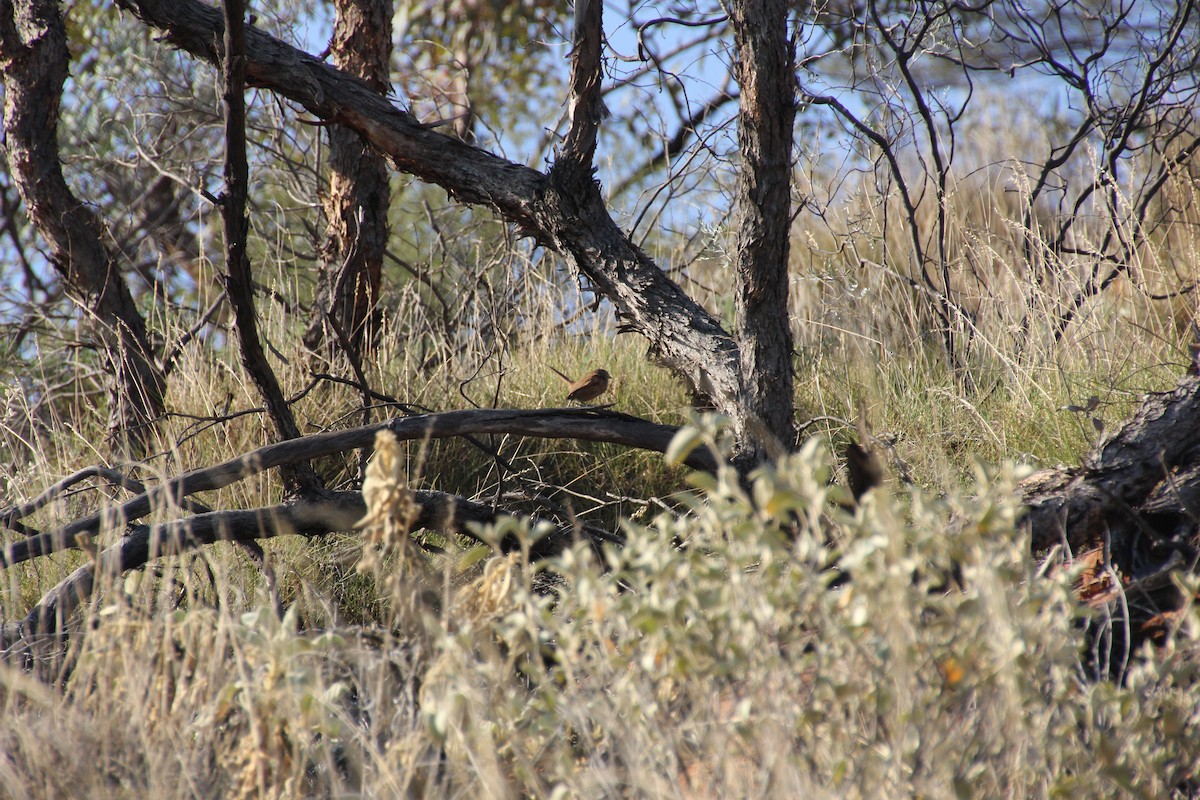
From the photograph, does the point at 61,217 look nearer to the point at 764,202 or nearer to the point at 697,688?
the point at 764,202

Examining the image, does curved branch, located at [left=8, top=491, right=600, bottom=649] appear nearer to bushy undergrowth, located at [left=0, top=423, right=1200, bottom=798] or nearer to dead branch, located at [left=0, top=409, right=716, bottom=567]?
dead branch, located at [left=0, top=409, right=716, bottom=567]

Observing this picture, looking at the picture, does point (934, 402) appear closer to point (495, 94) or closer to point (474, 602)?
point (474, 602)

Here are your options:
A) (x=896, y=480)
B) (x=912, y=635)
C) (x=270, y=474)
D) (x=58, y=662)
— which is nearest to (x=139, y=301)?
(x=270, y=474)

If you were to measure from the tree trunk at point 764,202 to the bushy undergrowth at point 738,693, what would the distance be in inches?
45.1

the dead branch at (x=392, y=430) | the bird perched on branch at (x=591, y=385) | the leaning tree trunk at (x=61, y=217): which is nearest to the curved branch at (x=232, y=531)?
the dead branch at (x=392, y=430)

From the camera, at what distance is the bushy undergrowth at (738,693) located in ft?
4.17

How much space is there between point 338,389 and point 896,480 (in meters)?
2.17

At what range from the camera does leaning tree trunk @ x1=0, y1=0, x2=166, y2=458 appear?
348cm

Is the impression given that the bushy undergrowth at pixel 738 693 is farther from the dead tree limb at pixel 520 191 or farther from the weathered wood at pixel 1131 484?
the dead tree limb at pixel 520 191

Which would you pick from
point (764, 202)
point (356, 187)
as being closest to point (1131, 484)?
point (764, 202)

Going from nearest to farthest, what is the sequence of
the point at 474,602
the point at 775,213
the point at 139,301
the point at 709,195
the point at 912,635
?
the point at 912,635 → the point at 474,602 → the point at 775,213 → the point at 709,195 → the point at 139,301

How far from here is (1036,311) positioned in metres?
3.73

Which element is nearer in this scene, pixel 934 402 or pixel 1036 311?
pixel 934 402

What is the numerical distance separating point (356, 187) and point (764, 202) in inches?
87.1
